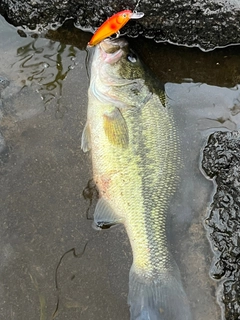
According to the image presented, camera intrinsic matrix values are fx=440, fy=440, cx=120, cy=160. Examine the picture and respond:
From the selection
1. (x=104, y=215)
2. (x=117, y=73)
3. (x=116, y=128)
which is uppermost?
(x=117, y=73)

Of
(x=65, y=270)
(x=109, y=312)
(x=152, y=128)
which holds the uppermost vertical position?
(x=152, y=128)

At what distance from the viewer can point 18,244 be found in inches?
141

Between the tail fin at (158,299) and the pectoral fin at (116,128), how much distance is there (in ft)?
3.51

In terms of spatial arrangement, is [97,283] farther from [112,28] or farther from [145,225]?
[112,28]

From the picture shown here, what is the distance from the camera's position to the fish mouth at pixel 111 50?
151 inches

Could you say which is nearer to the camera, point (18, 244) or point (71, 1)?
point (18, 244)

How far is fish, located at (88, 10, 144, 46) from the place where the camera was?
372cm

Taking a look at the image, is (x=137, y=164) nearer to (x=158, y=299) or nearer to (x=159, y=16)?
(x=158, y=299)

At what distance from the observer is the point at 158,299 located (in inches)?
129

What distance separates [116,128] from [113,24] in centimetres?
90

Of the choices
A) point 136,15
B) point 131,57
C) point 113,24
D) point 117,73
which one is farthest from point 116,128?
point 136,15

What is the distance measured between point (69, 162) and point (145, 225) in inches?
35.8

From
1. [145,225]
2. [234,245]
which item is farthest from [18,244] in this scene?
[234,245]

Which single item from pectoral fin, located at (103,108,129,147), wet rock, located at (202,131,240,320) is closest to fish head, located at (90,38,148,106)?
pectoral fin, located at (103,108,129,147)
